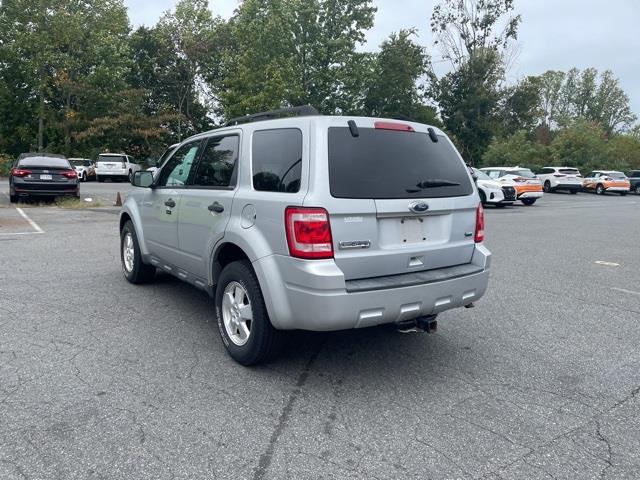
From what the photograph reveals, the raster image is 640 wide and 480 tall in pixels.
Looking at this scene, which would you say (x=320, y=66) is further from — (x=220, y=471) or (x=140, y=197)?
(x=220, y=471)

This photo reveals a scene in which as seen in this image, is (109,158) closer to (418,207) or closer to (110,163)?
(110,163)

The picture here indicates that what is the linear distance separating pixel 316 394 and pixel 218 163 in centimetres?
214

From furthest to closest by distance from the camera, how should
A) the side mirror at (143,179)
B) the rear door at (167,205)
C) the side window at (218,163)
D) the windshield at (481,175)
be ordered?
the windshield at (481,175) < the side mirror at (143,179) < the rear door at (167,205) < the side window at (218,163)

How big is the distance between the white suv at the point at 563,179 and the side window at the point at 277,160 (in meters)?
32.7

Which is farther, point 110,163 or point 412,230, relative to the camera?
point 110,163

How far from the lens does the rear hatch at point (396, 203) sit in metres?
3.39

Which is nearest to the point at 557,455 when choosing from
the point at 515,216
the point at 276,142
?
the point at 276,142

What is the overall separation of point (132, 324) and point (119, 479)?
2.43 meters

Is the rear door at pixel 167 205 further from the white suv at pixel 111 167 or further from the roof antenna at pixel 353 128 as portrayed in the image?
the white suv at pixel 111 167

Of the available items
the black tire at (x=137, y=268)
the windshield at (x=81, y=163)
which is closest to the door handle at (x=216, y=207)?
the black tire at (x=137, y=268)

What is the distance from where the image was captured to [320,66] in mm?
41219

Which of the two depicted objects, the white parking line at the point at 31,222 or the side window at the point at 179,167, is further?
the white parking line at the point at 31,222

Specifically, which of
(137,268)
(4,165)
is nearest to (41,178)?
(137,268)

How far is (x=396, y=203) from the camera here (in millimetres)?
3582
